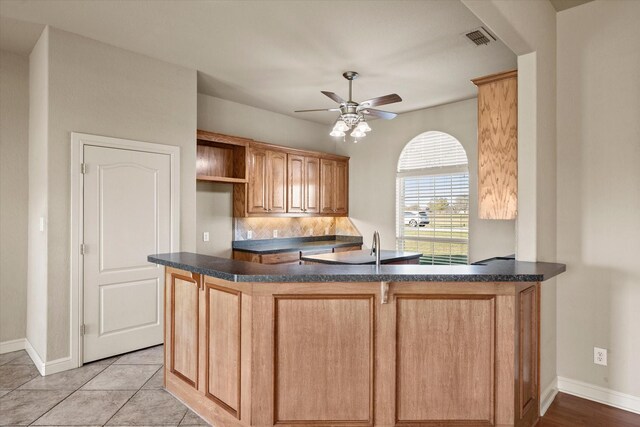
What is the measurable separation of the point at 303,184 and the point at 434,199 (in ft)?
6.52

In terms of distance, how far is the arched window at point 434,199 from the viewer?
5465 mm

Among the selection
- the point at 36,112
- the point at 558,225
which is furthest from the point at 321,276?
the point at 36,112

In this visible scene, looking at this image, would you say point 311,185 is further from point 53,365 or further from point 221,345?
point 221,345

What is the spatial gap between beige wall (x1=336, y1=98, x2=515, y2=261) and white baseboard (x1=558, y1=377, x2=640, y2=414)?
226 cm

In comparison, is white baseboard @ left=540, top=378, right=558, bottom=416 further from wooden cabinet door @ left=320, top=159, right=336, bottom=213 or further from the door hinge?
wooden cabinet door @ left=320, top=159, right=336, bottom=213

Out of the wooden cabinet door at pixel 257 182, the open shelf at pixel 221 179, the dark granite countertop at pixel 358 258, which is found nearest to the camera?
the dark granite countertop at pixel 358 258

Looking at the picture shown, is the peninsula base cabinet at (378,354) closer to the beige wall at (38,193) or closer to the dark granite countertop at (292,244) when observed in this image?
the beige wall at (38,193)

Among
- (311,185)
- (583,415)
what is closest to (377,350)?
(583,415)

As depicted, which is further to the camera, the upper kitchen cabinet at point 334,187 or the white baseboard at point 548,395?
the upper kitchen cabinet at point 334,187

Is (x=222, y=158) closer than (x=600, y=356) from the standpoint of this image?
No

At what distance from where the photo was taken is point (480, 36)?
11.2 feet

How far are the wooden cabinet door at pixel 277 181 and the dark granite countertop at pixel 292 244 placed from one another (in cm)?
56

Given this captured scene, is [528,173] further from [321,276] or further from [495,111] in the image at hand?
[321,276]

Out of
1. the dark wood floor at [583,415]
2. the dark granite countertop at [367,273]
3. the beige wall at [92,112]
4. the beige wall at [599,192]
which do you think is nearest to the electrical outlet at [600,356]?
the beige wall at [599,192]
